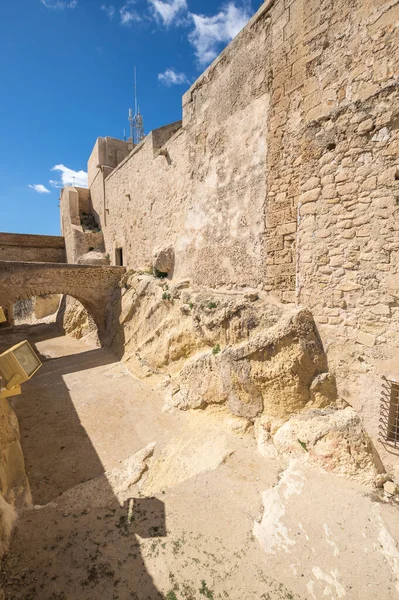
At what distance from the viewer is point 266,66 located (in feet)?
17.7

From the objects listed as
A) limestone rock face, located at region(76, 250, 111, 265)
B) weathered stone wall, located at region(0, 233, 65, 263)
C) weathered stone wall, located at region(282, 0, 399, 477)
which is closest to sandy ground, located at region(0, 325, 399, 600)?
weathered stone wall, located at region(282, 0, 399, 477)

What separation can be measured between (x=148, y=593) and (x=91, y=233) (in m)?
15.4

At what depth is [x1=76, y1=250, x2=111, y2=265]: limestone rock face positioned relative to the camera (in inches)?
557

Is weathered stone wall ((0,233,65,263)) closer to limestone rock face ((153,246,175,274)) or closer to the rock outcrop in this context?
limestone rock face ((153,246,175,274))

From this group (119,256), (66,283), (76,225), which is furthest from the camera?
(76,225)

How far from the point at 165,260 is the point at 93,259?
279 inches

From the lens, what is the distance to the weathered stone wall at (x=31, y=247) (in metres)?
15.3

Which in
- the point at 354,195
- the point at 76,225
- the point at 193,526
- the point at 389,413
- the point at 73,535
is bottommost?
the point at 193,526

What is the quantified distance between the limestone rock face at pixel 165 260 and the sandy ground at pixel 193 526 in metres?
4.97

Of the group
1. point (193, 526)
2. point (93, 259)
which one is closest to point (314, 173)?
point (193, 526)

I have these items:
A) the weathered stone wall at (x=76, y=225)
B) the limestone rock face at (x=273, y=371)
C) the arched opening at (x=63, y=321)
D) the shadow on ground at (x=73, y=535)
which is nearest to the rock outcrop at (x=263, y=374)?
the limestone rock face at (x=273, y=371)

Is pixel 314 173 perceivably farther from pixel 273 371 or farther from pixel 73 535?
pixel 73 535

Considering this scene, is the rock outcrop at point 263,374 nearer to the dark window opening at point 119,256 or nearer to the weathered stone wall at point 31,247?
the dark window opening at point 119,256

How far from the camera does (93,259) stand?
14.2 meters
